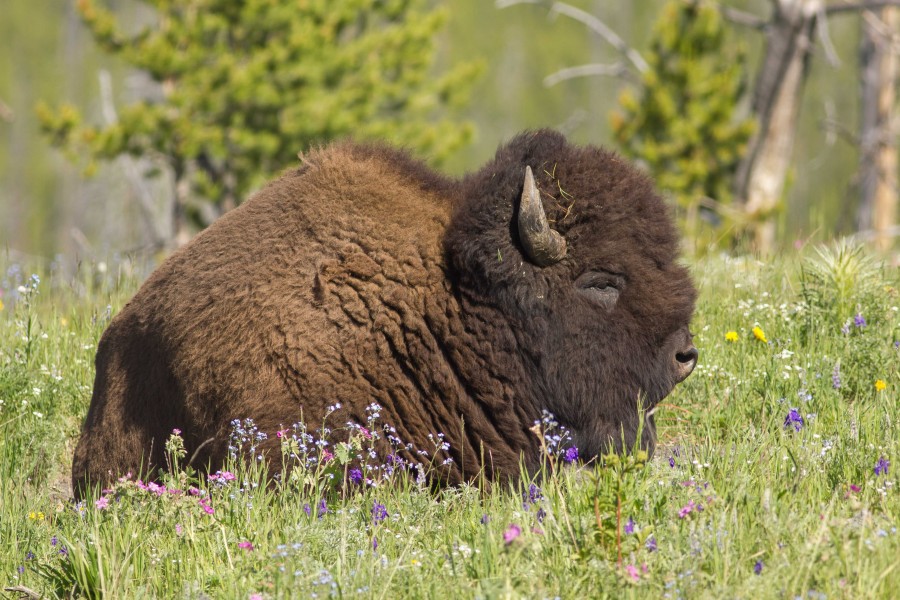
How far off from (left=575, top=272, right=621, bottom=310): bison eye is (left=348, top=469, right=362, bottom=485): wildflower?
1425 mm

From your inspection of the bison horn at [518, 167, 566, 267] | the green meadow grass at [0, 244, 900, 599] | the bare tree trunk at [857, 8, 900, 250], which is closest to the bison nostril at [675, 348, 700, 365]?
the green meadow grass at [0, 244, 900, 599]

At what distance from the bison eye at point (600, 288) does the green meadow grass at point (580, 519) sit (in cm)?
76

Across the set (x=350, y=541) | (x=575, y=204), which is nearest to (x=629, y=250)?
(x=575, y=204)

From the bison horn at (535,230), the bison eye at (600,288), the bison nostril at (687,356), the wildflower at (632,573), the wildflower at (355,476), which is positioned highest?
the bison horn at (535,230)

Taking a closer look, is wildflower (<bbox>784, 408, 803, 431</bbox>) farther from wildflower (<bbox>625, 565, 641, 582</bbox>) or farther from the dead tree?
the dead tree

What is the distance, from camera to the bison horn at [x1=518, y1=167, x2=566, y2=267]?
480 centimetres

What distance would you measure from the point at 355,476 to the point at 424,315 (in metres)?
0.90

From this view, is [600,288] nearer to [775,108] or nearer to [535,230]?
[535,230]

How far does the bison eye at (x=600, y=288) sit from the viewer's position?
5023mm

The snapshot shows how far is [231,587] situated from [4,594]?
1.02 meters

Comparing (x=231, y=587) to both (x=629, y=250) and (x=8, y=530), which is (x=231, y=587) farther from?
(x=629, y=250)

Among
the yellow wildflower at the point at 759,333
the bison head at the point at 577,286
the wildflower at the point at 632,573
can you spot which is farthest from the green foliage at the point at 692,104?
the wildflower at the point at 632,573

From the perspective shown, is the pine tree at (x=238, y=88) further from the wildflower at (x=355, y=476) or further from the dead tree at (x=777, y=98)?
the wildflower at (x=355, y=476)

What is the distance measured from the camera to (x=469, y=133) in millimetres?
23984
